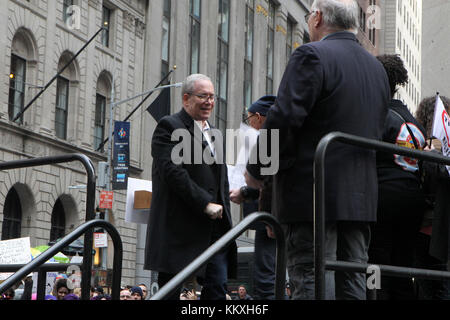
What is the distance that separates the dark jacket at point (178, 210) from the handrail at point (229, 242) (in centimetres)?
131

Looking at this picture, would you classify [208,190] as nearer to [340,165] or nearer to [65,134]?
[340,165]

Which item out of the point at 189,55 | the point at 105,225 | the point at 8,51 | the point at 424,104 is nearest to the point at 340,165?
the point at 105,225

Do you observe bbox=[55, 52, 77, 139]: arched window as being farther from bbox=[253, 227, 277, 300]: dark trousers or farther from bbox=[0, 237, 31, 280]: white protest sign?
bbox=[253, 227, 277, 300]: dark trousers

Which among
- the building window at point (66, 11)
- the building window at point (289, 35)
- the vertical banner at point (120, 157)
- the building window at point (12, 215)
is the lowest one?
the building window at point (12, 215)

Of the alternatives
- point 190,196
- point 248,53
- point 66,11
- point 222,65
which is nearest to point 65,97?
point 66,11

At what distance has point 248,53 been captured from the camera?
51.1m

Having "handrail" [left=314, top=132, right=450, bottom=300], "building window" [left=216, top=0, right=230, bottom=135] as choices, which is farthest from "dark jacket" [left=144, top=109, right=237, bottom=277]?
"building window" [left=216, top=0, right=230, bottom=135]

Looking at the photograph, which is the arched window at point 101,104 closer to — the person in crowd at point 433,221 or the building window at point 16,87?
Answer: the building window at point 16,87

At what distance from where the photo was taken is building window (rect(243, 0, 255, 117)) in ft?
166

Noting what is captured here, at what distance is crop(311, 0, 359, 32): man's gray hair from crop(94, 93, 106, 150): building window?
107 ft

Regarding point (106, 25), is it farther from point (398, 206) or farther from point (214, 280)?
point (398, 206)

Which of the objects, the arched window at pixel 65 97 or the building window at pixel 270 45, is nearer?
the arched window at pixel 65 97

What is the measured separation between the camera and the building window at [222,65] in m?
46.2

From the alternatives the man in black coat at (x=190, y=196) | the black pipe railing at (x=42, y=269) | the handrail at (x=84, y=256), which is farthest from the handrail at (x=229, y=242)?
the black pipe railing at (x=42, y=269)
